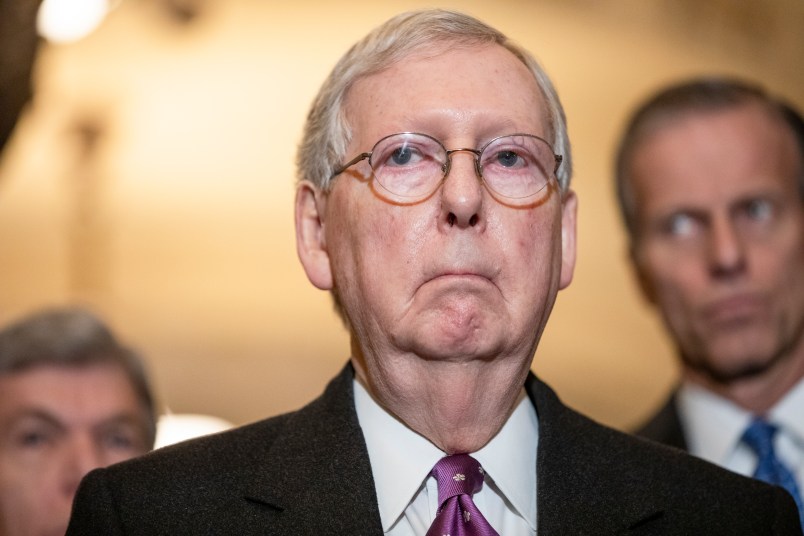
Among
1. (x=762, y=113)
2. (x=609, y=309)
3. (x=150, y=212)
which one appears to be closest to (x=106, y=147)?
(x=150, y=212)

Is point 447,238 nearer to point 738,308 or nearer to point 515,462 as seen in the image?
point 515,462

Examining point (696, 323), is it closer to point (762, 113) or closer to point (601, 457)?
point (762, 113)

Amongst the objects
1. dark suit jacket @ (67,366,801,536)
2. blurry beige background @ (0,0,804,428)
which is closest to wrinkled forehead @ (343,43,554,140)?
dark suit jacket @ (67,366,801,536)

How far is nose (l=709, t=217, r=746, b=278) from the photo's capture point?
3.55 metres

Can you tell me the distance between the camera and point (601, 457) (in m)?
2.54

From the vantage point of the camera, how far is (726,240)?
3574mm

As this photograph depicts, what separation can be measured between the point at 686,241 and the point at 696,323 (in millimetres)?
261

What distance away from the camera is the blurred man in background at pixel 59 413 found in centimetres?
299

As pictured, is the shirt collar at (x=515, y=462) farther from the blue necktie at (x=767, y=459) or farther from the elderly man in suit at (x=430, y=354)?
the blue necktie at (x=767, y=459)

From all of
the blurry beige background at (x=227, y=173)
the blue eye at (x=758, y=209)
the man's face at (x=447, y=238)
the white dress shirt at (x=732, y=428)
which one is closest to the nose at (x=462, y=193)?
the man's face at (x=447, y=238)

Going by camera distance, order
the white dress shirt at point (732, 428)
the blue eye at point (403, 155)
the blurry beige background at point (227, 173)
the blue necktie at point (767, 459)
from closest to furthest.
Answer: the blue eye at point (403, 155), the blue necktie at point (767, 459), the white dress shirt at point (732, 428), the blurry beige background at point (227, 173)

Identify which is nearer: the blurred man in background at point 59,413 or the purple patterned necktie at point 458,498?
the purple patterned necktie at point 458,498

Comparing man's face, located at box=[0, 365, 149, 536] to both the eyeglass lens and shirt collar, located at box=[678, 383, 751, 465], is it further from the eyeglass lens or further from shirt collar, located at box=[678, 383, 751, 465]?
shirt collar, located at box=[678, 383, 751, 465]

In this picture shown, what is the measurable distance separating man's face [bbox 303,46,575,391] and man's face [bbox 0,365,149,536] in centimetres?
99
